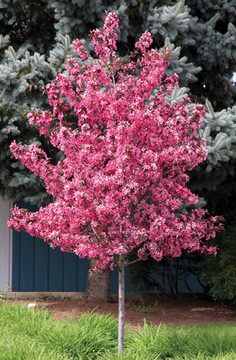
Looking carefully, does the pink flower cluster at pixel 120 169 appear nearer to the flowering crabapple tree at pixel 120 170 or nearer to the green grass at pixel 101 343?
the flowering crabapple tree at pixel 120 170

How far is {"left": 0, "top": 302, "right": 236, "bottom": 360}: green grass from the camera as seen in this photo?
4465 millimetres

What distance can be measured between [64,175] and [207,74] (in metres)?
3.96

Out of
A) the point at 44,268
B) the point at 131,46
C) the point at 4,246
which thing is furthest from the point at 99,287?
the point at 131,46

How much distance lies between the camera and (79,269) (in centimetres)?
941

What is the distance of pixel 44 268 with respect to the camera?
9.41 meters

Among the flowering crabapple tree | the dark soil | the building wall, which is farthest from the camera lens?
the building wall

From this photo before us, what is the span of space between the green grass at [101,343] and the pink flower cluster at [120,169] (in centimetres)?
87

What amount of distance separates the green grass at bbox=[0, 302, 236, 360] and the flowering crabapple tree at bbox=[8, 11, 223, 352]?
1.09 feet

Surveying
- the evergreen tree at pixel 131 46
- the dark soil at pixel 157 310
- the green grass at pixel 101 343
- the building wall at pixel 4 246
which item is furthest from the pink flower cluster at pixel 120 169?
the building wall at pixel 4 246

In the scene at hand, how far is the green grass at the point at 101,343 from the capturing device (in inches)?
176

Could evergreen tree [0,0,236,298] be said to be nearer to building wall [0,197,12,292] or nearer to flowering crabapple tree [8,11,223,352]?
flowering crabapple tree [8,11,223,352]

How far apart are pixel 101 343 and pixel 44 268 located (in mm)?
4582

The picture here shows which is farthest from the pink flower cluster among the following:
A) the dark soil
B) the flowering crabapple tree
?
the dark soil

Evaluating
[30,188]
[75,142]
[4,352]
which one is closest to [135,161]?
[75,142]
